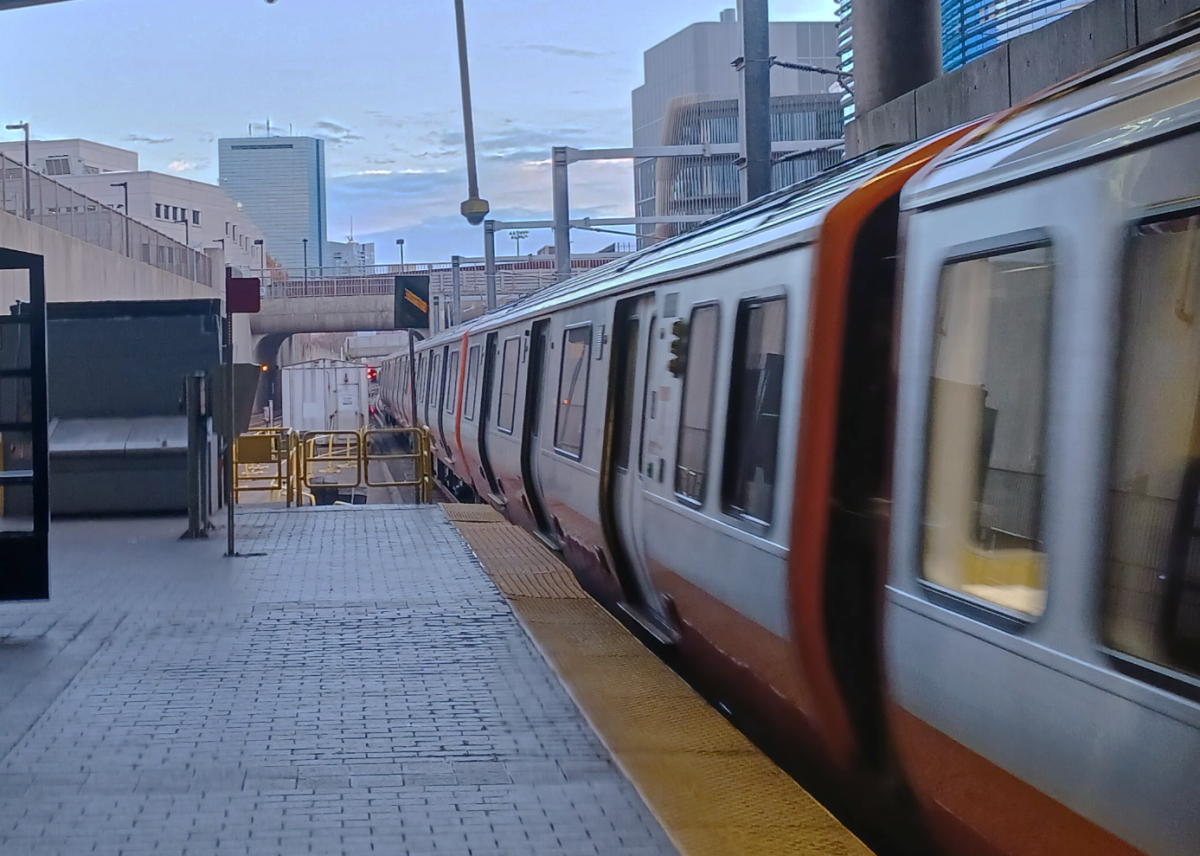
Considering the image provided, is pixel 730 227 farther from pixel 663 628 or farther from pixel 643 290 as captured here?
pixel 663 628

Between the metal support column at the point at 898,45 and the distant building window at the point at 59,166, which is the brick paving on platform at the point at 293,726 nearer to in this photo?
the metal support column at the point at 898,45

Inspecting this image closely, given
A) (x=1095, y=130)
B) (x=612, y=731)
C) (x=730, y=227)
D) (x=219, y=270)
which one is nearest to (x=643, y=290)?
(x=730, y=227)

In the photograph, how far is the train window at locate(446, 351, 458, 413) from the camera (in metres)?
18.6

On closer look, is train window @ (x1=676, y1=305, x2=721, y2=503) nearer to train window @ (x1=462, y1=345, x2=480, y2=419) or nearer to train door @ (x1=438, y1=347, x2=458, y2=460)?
train window @ (x1=462, y1=345, x2=480, y2=419)

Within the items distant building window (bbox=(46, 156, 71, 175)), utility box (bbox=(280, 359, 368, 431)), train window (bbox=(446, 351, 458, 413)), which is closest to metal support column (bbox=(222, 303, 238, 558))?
train window (bbox=(446, 351, 458, 413))

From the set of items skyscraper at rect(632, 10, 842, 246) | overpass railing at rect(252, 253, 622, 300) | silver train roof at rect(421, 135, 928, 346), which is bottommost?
silver train roof at rect(421, 135, 928, 346)

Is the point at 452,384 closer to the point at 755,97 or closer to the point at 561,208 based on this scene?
the point at 561,208

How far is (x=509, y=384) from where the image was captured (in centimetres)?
1323

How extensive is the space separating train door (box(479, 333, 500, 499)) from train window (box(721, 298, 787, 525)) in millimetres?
9107

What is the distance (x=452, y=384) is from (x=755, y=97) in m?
8.07

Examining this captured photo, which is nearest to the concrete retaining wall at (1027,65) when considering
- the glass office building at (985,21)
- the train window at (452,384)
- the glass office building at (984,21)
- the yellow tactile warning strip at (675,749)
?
the glass office building at (984,21)

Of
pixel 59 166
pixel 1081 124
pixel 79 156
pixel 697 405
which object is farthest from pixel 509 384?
pixel 79 156

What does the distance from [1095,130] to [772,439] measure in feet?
7.14

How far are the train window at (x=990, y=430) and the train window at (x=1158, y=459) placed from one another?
312 millimetres
